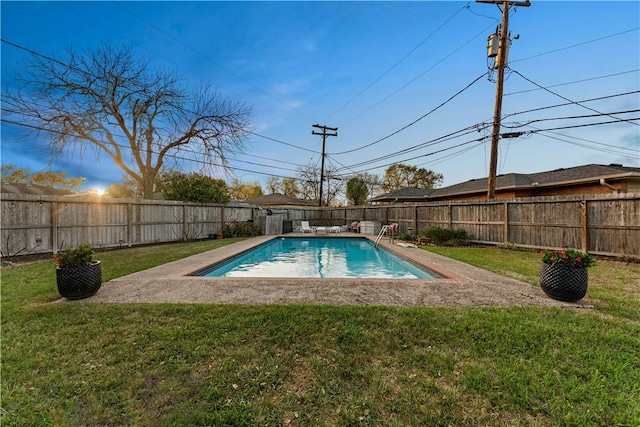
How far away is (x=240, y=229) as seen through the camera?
48.4 ft

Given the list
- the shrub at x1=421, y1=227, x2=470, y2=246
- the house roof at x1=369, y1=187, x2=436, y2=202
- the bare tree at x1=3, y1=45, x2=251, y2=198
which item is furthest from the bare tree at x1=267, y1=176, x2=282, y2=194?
the shrub at x1=421, y1=227, x2=470, y2=246

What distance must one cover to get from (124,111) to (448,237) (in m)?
17.9

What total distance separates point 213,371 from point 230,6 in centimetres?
1153

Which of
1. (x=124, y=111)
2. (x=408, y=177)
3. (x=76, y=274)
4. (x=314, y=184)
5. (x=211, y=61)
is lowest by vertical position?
(x=76, y=274)

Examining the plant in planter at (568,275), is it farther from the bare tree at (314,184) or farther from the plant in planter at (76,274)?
the bare tree at (314,184)

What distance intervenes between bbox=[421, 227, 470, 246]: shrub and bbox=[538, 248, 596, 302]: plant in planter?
6800 mm

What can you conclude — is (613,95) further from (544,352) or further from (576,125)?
(544,352)

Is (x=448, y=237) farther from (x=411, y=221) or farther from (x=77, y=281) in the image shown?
(x=77, y=281)

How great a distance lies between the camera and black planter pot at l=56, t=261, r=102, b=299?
3801 millimetres

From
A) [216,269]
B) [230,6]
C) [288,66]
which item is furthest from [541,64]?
[216,269]

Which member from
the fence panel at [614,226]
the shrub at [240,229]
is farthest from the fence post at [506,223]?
the shrub at [240,229]

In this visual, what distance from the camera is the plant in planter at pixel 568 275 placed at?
3.70 meters

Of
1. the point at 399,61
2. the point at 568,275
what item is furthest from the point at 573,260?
the point at 399,61

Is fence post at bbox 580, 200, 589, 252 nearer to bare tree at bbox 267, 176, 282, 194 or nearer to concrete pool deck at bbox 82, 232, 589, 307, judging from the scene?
concrete pool deck at bbox 82, 232, 589, 307
